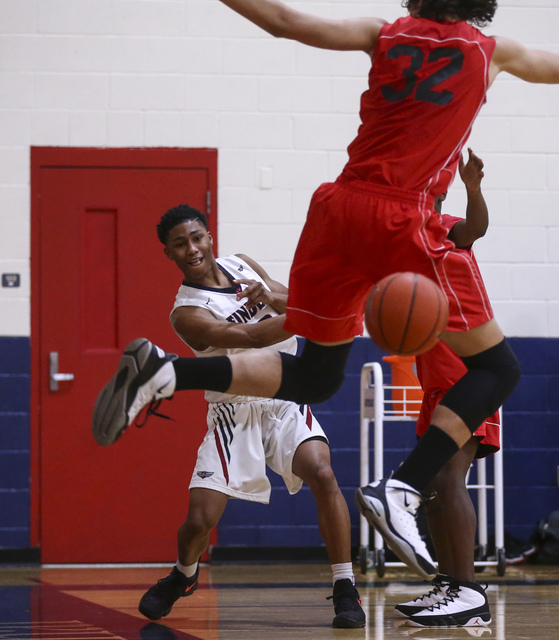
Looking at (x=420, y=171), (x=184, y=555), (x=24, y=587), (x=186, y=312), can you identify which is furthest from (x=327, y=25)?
(x=24, y=587)

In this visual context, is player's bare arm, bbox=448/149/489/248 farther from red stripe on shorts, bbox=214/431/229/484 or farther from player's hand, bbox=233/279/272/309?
red stripe on shorts, bbox=214/431/229/484

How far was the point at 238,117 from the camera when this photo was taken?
5.91 m

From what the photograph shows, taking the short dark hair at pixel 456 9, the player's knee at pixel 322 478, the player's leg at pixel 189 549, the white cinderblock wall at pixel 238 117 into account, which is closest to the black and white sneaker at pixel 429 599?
the player's knee at pixel 322 478

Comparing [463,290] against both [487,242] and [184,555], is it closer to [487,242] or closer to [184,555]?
[184,555]

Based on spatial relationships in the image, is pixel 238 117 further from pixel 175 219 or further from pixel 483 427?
pixel 483 427

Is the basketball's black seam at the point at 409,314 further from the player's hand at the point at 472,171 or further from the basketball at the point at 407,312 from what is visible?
the player's hand at the point at 472,171

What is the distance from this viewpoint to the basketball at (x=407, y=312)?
2.47 metres

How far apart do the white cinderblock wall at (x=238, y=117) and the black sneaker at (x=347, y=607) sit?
107 inches

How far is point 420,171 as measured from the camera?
8.50ft

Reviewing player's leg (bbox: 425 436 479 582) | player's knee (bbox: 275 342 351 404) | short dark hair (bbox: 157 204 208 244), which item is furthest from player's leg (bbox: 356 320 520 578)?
short dark hair (bbox: 157 204 208 244)

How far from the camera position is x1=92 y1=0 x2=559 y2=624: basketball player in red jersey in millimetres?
2537

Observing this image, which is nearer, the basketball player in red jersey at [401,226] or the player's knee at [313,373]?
the basketball player in red jersey at [401,226]

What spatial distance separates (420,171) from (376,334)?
47cm

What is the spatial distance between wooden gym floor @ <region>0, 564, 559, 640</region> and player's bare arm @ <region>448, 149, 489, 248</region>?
1412mm
